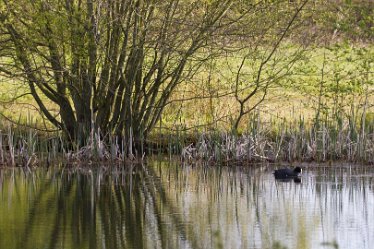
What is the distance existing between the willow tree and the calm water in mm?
1700

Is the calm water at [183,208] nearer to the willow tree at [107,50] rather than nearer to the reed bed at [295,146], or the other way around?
the reed bed at [295,146]

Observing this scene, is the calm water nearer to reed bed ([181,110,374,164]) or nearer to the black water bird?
the black water bird

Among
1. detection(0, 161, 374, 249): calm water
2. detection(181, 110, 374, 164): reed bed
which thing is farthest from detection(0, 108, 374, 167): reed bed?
detection(0, 161, 374, 249): calm water

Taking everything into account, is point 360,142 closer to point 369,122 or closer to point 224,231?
point 369,122

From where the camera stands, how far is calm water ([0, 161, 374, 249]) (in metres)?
13.9

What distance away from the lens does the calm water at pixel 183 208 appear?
45.7 ft

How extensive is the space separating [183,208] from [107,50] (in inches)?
231

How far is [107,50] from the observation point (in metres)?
21.5

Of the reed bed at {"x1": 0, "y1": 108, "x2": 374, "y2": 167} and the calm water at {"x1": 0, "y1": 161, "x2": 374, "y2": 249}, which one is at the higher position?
the reed bed at {"x1": 0, "y1": 108, "x2": 374, "y2": 167}

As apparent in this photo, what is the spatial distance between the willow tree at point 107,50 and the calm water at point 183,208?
1.70 meters

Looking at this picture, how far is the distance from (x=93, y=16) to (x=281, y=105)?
23.3 feet

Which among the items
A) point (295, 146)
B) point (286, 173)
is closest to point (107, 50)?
point (295, 146)

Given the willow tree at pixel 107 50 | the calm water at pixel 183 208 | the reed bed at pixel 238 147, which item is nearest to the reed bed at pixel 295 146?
the reed bed at pixel 238 147

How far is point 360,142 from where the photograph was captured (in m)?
20.9
